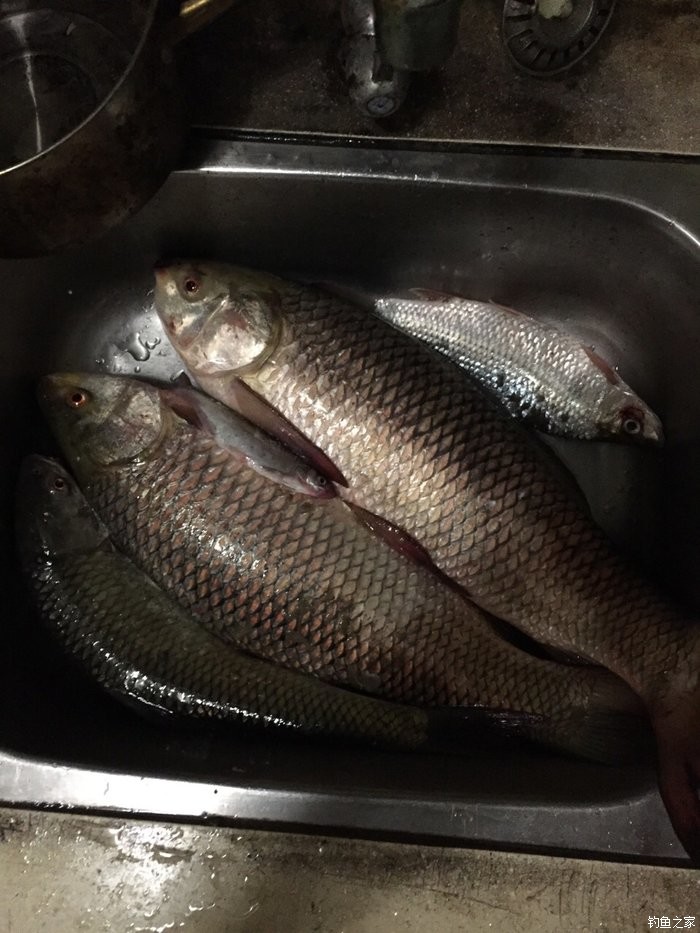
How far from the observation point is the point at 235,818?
0.78 meters

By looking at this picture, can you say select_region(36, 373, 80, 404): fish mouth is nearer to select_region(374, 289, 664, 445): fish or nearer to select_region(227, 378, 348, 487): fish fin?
select_region(227, 378, 348, 487): fish fin

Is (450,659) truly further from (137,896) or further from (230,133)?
(230,133)

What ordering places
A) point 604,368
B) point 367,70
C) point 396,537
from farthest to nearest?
point 604,368, point 396,537, point 367,70

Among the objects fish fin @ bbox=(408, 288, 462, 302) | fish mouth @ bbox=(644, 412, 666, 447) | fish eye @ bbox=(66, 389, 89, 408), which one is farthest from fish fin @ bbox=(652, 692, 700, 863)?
fish eye @ bbox=(66, 389, 89, 408)

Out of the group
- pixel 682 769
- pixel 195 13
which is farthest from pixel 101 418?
pixel 682 769

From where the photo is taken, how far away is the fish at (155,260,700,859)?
91 cm

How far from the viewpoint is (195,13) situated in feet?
2.33

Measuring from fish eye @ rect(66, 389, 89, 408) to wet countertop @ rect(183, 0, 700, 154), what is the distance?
42 cm

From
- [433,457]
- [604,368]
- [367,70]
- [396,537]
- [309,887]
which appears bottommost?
[309,887]

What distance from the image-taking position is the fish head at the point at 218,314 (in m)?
0.97

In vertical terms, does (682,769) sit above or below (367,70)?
below

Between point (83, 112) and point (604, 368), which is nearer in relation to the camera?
point (83, 112)

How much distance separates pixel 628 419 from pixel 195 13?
2.56 feet

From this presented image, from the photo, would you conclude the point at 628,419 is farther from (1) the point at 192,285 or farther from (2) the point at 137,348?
(2) the point at 137,348
